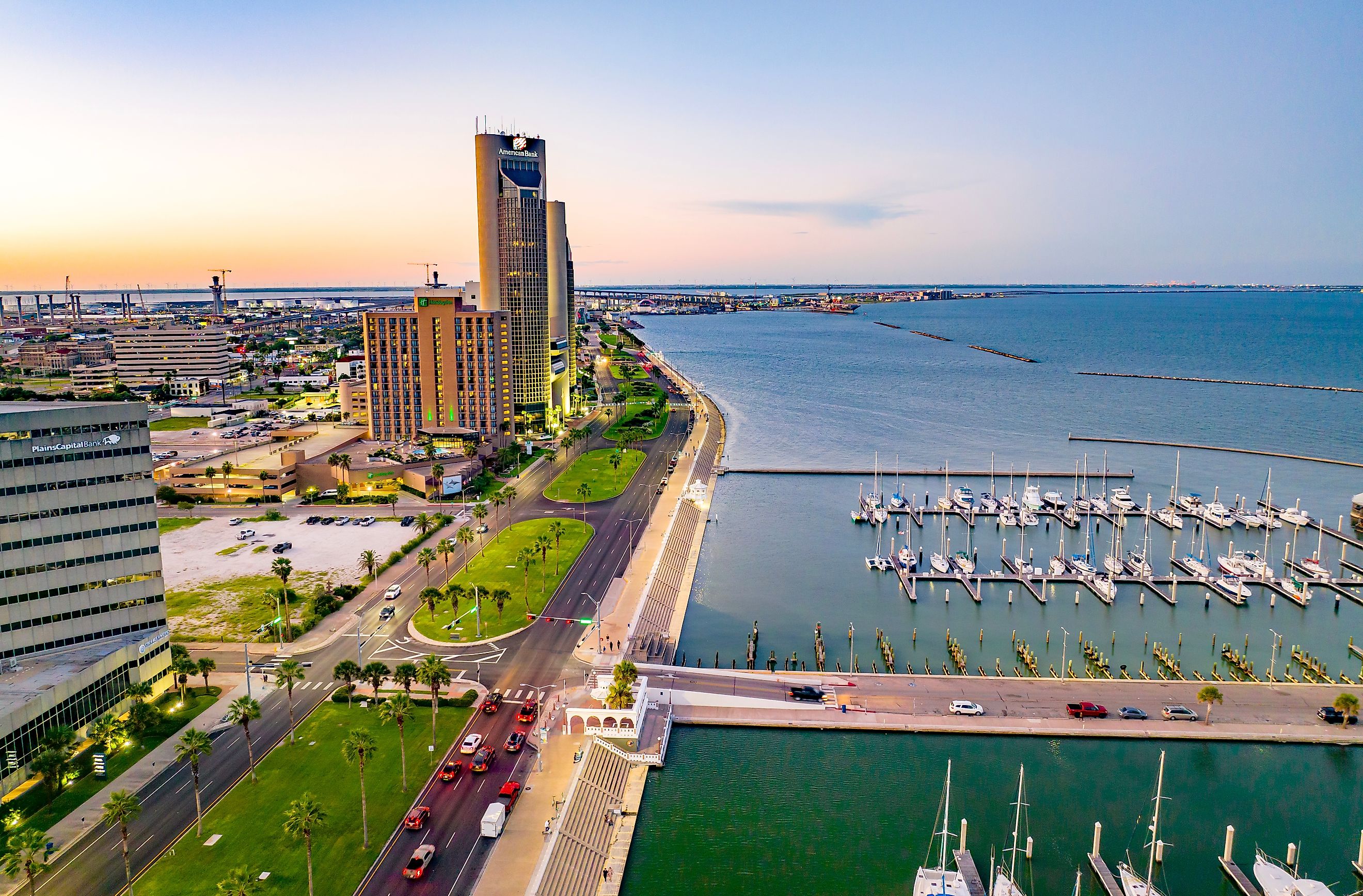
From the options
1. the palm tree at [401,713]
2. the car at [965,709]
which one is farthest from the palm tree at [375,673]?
the car at [965,709]

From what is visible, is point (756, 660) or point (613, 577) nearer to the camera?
point (756, 660)

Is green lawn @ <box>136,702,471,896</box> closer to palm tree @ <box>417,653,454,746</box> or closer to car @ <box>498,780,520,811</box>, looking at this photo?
palm tree @ <box>417,653,454,746</box>

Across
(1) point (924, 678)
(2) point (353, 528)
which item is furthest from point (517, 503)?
(1) point (924, 678)

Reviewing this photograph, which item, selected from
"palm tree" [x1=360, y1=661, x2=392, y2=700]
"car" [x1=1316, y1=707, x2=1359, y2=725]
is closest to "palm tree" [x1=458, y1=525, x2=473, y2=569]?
"palm tree" [x1=360, y1=661, x2=392, y2=700]

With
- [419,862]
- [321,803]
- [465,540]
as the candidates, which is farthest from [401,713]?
[465,540]

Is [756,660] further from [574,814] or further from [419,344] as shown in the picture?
[419,344]

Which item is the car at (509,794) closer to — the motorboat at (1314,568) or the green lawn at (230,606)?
the green lawn at (230,606)
